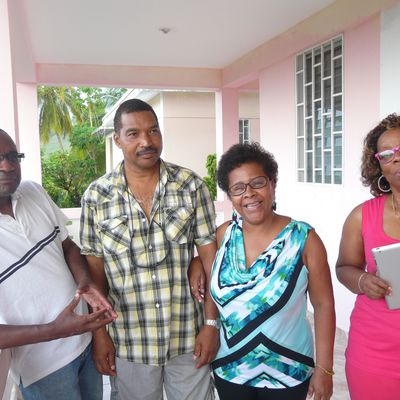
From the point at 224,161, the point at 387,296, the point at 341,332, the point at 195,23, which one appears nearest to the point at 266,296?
the point at 387,296

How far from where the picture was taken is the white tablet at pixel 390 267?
5.13 ft

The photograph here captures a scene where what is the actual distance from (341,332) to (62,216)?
3.33 m

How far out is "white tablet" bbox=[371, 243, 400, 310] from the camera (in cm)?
156

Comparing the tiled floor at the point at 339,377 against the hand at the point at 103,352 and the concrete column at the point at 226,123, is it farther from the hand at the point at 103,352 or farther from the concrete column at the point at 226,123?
the concrete column at the point at 226,123

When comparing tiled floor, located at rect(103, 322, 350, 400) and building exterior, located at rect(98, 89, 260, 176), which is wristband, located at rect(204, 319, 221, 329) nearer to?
tiled floor, located at rect(103, 322, 350, 400)

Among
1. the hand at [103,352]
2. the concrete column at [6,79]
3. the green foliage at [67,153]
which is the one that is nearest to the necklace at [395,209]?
the hand at [103,352]

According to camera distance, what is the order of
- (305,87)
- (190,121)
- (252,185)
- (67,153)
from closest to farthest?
(252,185) < (305,87) < (190,121) < (67,153)

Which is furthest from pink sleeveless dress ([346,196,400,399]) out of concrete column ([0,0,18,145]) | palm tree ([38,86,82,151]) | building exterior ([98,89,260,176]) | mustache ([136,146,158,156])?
palm tree ([38,86,82,151])

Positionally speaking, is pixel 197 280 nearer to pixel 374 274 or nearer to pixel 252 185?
pixel 252 185

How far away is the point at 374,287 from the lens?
167 cm

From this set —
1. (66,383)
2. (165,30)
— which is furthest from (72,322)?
(165,30)

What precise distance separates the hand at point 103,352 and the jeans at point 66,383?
0.11 feet

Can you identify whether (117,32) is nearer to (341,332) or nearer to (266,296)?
(341,332)

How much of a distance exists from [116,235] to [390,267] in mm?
1028
